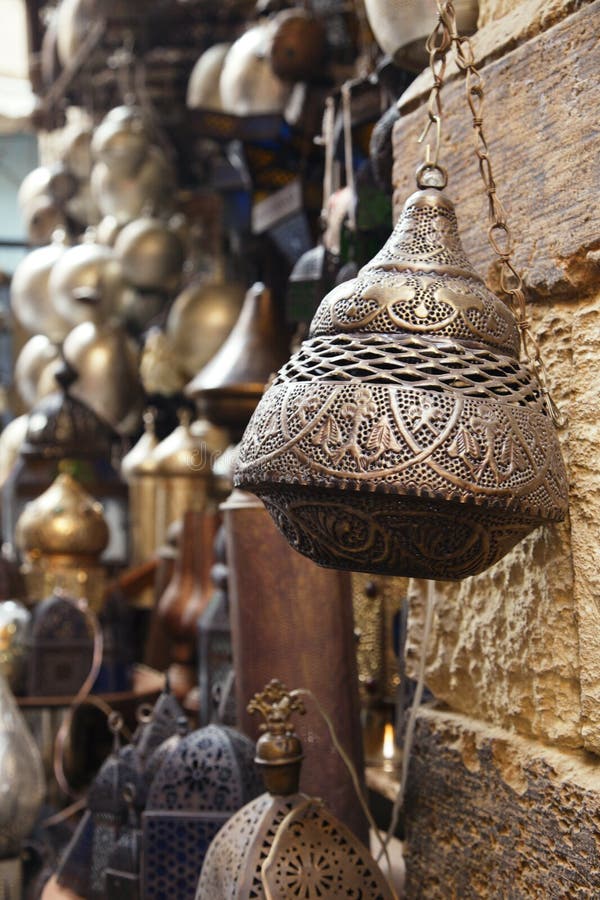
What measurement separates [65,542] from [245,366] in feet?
3.60

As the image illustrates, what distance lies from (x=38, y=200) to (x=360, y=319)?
4165 mm

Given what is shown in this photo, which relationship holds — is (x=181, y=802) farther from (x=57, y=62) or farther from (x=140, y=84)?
(x=57, y=62)

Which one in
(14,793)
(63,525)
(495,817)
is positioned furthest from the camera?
(63,525)

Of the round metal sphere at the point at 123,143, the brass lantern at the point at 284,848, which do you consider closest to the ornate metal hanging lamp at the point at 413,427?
the brass lantern at the point at 284,848

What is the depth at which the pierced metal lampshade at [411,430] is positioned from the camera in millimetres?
781

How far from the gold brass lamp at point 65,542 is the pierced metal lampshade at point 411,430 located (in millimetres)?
2157

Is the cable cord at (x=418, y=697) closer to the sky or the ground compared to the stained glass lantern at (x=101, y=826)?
closer to the sky

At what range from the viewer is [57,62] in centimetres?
496

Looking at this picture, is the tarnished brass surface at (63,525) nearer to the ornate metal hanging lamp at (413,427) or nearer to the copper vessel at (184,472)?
the copper vessel at (184,472)

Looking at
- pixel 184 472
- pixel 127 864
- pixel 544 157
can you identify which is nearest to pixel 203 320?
pixel 184 472

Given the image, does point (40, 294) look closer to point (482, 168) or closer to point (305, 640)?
point (305, 640)

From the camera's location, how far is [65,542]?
9.80 ft

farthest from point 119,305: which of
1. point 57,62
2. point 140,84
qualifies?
point 57,62

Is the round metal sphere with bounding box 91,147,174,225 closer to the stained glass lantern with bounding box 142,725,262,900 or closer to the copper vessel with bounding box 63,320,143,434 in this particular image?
the copper vessel with bounding box 63,320,143,434
